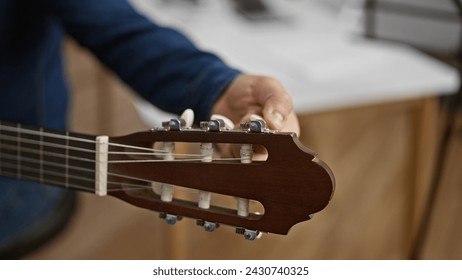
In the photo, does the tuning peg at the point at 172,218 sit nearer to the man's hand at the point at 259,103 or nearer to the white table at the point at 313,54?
the man's hand at the point at 259,103

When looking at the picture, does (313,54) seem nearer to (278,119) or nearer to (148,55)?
(148,55)

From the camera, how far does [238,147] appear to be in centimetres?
67

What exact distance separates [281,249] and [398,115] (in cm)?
93

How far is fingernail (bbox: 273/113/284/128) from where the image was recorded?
650mm

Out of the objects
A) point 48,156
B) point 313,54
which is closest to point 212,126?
point 48,156

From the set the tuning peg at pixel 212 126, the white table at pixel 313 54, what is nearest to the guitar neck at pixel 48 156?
the tuning peg at pixel 212 126

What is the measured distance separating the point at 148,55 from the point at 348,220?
3.91ft

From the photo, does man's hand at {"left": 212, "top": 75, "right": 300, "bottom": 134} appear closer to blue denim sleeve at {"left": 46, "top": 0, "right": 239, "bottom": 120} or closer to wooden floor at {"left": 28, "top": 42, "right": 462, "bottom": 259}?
blue denim sleeve at {"left": 46, "top": 0, "right": 239, "bottom": 120}

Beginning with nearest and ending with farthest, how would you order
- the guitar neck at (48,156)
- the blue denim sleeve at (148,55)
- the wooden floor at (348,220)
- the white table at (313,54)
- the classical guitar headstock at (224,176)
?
the classical guitar headstock at (224,176)
the guitar neck at (48,156)
the blue denim sleeve at (148,55)
the white table at (313,54)
the wooden floor at (348,220)

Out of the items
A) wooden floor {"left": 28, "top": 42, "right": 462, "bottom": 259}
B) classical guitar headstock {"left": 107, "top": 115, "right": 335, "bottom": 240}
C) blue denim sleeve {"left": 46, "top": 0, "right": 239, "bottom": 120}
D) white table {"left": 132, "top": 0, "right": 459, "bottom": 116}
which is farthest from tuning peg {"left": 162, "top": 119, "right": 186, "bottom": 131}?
wooden floor {"left": 28, "top": 42, "right": 462, "bottom": 259}

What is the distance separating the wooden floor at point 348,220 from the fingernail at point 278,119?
0.80 meters

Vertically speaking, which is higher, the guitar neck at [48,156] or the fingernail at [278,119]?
the fingernail at [278,119]

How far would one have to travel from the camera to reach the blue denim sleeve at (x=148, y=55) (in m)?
0.84

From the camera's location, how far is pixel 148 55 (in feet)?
3.01
